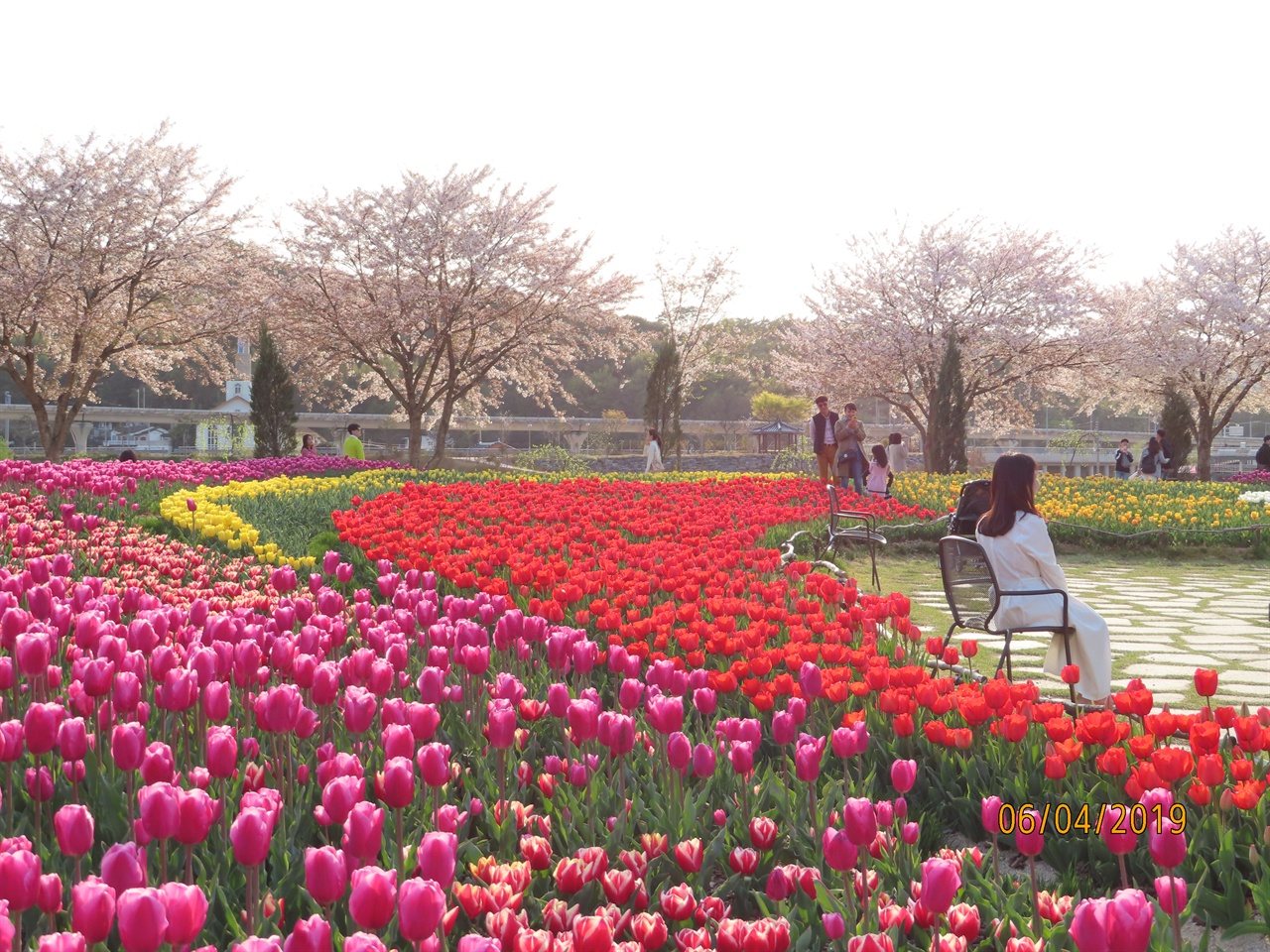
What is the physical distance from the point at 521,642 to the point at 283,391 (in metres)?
22.0

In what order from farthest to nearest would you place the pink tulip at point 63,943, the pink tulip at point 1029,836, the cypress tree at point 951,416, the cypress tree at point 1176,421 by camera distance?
the cypress tree at point 1176,421 < the cypress tree at point 951,416 < the pink tulip at point 1029,836 < the pink tulip at point 63,943

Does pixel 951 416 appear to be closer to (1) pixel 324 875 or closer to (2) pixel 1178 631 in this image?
(2) pixel 1178 631

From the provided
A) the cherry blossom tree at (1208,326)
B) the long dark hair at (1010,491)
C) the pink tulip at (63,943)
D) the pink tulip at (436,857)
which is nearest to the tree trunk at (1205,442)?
the cherry blossom tree at (1208,326)

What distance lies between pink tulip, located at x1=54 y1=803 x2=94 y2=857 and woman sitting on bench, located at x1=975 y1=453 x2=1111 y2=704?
4163 millimetres

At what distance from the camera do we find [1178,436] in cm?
3095

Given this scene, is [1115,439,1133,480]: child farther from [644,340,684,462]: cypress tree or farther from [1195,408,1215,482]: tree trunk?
[644,340,684,462]: cypress tree

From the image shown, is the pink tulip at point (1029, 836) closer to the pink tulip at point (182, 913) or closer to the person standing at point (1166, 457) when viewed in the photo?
the pink tulip at point (182, 913)

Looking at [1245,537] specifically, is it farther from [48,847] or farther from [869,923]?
[48,847]

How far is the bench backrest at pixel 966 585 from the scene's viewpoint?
5.09 metres

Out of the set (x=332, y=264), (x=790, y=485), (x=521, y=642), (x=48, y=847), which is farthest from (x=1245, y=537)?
(x=332, y=264)

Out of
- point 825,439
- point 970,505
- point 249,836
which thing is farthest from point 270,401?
point 249,836

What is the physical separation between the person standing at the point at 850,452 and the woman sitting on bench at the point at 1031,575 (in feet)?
34.0
